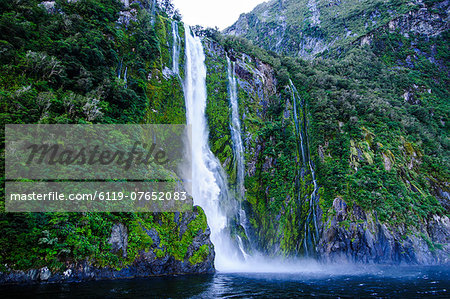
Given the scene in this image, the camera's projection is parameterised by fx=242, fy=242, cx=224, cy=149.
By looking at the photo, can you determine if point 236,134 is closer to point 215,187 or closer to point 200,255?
point 215,187

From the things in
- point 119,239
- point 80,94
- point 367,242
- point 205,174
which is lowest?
point 367,242

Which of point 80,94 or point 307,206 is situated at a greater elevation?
point 80,94

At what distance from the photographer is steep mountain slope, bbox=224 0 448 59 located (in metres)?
63.7

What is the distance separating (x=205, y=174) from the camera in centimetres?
2395

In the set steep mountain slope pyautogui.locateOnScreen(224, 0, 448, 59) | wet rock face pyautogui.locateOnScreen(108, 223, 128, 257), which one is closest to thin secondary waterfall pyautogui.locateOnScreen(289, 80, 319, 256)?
wet rock face pyautogui.locateOnScreen(108, 223, 128, 257)

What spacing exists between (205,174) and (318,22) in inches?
3360

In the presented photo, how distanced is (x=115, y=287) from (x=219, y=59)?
97.2 feet

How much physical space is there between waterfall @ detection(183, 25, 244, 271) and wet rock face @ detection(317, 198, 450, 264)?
30.2 feet

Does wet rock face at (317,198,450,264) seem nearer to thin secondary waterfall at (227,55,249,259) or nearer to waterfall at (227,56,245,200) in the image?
thin secondary waterfall at (227,55,249,259)

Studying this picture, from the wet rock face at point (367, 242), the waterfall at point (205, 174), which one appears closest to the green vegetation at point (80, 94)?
the waterfall at point (205, 174)

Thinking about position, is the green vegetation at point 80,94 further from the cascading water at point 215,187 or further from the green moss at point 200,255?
the cascading water at point 215,187

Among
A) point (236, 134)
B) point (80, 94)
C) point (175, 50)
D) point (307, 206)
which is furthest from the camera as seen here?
point (175, 50)

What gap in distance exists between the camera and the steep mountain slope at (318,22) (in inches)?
2509

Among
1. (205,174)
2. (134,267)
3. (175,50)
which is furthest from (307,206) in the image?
(175,50)
